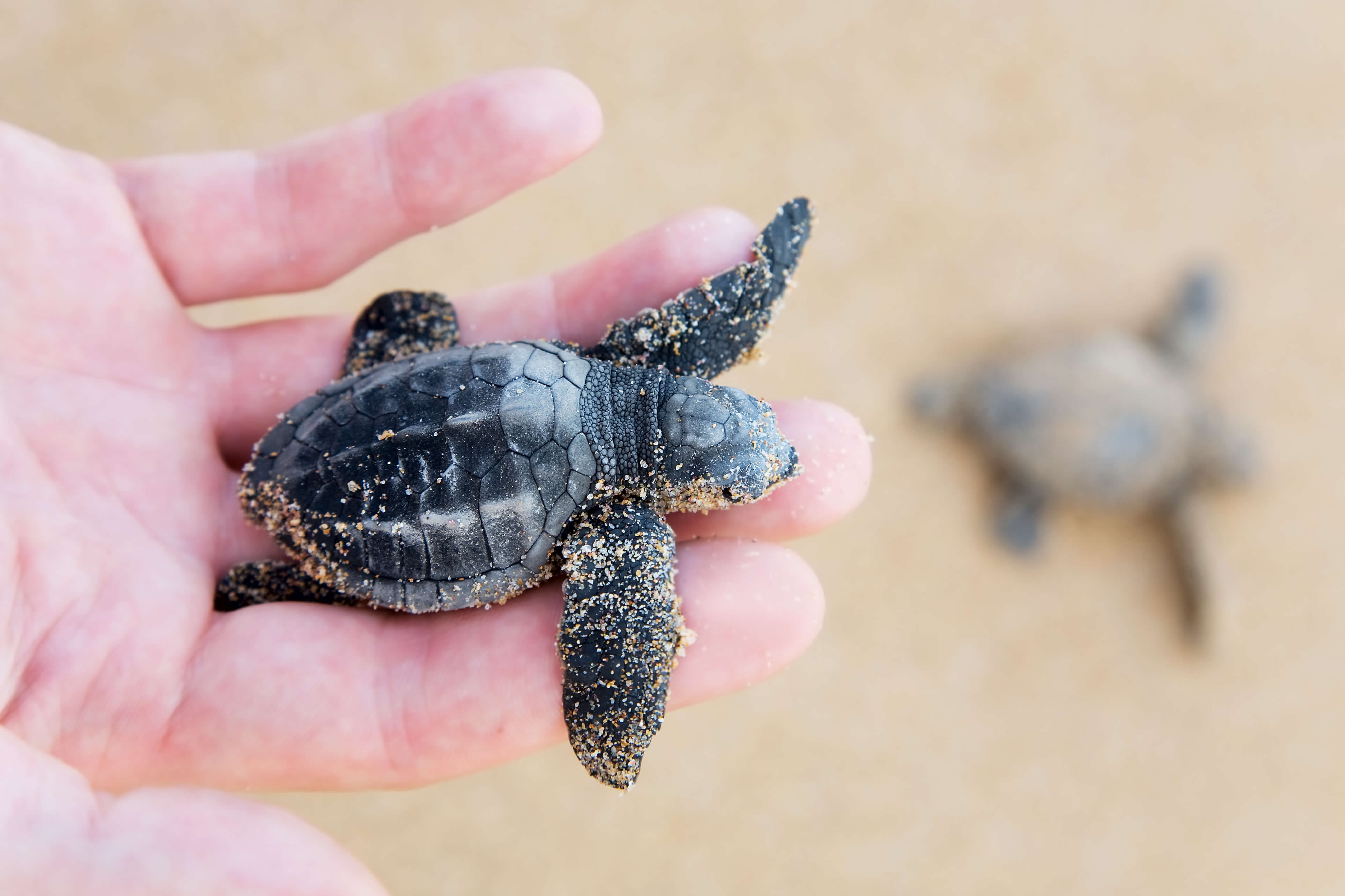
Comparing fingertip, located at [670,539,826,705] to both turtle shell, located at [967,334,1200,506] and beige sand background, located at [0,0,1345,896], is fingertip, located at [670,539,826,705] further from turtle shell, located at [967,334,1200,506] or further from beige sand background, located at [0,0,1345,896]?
turtle shell, located at [967,334,1200,506]

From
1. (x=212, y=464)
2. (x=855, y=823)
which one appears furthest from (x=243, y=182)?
(x=855, y=823)

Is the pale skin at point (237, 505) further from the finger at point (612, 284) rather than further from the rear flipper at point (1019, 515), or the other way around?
the rear flipper at point (1019, 515)

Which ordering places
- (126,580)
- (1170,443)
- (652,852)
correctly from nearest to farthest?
(126,580) < (652,852) < (1170,443)

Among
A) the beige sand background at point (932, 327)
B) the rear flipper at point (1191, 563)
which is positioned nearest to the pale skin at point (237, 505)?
the beige sand background at point (932, 327)

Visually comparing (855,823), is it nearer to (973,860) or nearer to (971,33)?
(973,860)

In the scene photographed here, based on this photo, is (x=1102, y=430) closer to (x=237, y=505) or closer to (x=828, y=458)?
(x=828, y=458)

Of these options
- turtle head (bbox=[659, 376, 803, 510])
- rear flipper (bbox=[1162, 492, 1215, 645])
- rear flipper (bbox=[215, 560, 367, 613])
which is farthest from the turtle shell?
rear flipper (bbox=[215, 560, 367, 613])
